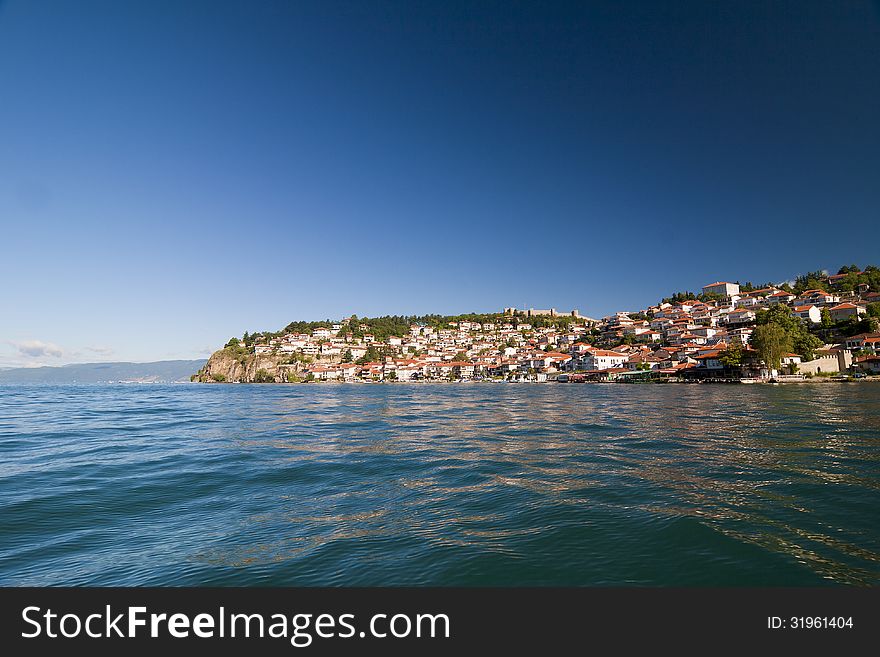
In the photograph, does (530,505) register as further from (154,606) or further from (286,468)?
(286,468)

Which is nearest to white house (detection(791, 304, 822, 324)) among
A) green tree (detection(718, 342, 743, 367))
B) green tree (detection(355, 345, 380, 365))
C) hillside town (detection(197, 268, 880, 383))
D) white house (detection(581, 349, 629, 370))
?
hillside town (detection(197, 268, 880, 383))

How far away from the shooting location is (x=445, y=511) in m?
5.87

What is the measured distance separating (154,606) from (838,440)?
1440cm

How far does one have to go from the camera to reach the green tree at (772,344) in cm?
4678

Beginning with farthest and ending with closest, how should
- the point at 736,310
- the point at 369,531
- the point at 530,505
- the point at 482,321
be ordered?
the point at 482,321 < the point at 736,310 < the point at 530,505 < the point at 369,531

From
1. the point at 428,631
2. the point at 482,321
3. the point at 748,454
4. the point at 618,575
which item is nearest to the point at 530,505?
the point at 618,575

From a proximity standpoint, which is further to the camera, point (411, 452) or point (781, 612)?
point (411, 452)

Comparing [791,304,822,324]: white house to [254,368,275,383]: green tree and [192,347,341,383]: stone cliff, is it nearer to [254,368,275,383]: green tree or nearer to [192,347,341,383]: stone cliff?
[192,347,341,383]: stone cliff

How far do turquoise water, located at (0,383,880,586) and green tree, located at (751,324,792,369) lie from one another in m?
42.7

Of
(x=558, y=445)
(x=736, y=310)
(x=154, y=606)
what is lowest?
(x=558, y=445)

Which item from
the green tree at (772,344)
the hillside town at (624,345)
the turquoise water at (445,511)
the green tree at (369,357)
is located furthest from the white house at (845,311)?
the green tree at (369,357)

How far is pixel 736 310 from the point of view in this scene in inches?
3469

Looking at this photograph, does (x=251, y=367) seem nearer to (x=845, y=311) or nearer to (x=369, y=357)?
(x=369, y=357)

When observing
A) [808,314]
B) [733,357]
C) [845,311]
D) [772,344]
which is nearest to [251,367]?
[733,357]
